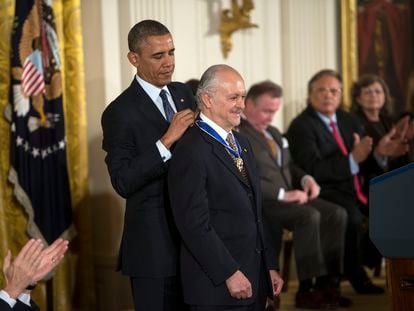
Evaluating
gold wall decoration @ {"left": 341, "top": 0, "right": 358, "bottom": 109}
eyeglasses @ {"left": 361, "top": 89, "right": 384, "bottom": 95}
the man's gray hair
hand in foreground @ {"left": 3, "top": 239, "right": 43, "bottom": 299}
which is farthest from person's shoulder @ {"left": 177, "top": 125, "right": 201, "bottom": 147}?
gold wall decoration @ {"left": 341, "top": 0, "right": 358, "bottom": 109}

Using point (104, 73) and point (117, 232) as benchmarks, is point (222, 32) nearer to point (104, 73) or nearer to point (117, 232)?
point (104, 73)

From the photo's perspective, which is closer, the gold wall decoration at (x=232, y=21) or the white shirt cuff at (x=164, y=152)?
the white shirt cuff at (x=164, y=152)

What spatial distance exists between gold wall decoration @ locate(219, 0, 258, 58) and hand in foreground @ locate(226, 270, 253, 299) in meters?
3.70

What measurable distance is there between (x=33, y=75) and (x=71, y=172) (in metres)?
0.71

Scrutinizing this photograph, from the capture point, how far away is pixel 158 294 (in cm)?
381

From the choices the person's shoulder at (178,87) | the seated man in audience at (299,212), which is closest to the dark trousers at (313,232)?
the seated man in audience at (299,212)

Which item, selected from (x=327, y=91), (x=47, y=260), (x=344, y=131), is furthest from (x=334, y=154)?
(x=47, y=260)

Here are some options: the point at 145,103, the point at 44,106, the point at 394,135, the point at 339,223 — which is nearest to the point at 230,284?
the point at 145,103

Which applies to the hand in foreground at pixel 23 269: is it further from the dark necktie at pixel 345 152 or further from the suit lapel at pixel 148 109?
the dark necktie at pixel 345 152

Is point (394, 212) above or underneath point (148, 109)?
underneath

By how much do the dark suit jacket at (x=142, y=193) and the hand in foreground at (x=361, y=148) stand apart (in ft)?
8.73

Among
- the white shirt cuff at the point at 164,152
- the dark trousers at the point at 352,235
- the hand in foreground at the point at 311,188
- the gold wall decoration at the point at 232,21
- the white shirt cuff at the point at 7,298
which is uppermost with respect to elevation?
the gold wall decoration at the point at 232,21

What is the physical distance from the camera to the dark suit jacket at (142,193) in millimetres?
3797

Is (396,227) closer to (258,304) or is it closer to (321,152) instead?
(258,304)
